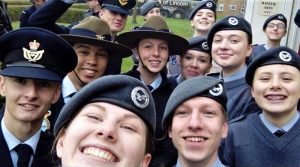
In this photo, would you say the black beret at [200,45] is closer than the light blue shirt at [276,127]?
No

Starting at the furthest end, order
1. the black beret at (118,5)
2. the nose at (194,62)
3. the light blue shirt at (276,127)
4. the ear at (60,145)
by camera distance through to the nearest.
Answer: the black beret at (118,5) < the nose at (194,62) < the light blue shirt at (276,127) < the ear at (60,145)

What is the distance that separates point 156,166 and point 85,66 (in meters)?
1.11

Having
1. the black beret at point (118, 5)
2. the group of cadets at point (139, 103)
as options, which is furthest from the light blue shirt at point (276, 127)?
the black beret at point (118, 5)

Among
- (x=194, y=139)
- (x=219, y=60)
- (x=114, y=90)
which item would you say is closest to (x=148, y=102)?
(x=114, y=90)

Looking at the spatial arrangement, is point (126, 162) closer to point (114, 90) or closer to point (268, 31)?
point (114, 90)

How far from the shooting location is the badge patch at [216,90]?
2.96 metres

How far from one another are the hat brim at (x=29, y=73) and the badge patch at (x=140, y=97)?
0.77 m

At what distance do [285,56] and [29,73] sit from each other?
6.43ft

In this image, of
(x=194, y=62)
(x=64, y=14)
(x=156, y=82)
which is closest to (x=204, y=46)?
(x=194, y=62)

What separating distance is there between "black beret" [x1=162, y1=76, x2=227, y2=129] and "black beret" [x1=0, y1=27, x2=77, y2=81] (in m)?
0.79

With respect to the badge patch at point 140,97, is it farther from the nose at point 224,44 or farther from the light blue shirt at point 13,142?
the nose at point 224,44

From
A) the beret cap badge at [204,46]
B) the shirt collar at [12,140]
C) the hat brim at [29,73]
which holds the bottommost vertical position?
the shirt collar at [12,140]

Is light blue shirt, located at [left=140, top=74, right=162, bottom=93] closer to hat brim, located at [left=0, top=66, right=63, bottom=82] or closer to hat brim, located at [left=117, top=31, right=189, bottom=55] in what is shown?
hat brim, located at [left=117, top=31, right=189, bottom=55]

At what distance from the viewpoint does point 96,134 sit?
85.1 inches
